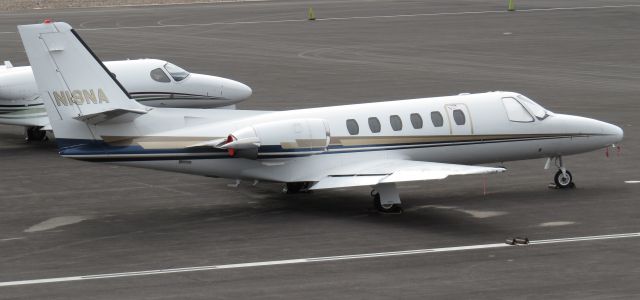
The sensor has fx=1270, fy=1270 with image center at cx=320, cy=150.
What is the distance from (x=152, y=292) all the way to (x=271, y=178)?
707 cm

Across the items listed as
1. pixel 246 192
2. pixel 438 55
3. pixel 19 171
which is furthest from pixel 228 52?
pixel 246 192

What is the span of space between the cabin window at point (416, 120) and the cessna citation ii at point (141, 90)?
488 inches

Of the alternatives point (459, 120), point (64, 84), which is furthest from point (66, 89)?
point (459, 120)

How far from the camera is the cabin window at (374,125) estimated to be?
29234 millimetres

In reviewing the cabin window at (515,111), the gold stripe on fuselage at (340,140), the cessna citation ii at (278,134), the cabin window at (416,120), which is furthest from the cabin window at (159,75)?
the cabin window at (515,111)

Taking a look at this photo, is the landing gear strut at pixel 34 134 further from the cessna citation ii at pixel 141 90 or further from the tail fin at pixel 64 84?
the tail fin at pixel 64 84

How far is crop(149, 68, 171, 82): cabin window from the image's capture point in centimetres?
4009

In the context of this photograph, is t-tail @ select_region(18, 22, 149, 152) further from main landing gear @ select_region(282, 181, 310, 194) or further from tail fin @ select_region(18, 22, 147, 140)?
main landing gear @ select_region(282, 181, 310, 194)

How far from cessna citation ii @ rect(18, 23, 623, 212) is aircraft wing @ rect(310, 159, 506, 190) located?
0.09 ft

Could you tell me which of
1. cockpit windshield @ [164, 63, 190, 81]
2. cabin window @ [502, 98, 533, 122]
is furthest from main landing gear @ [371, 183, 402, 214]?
cockpit windshield @ [164, 63, 190, 81]

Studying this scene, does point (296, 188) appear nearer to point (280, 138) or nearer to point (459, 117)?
point (280, 138)

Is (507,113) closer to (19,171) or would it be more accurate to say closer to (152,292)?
(152,292)

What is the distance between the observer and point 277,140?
2816 centimetres

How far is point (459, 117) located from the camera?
2998cm
